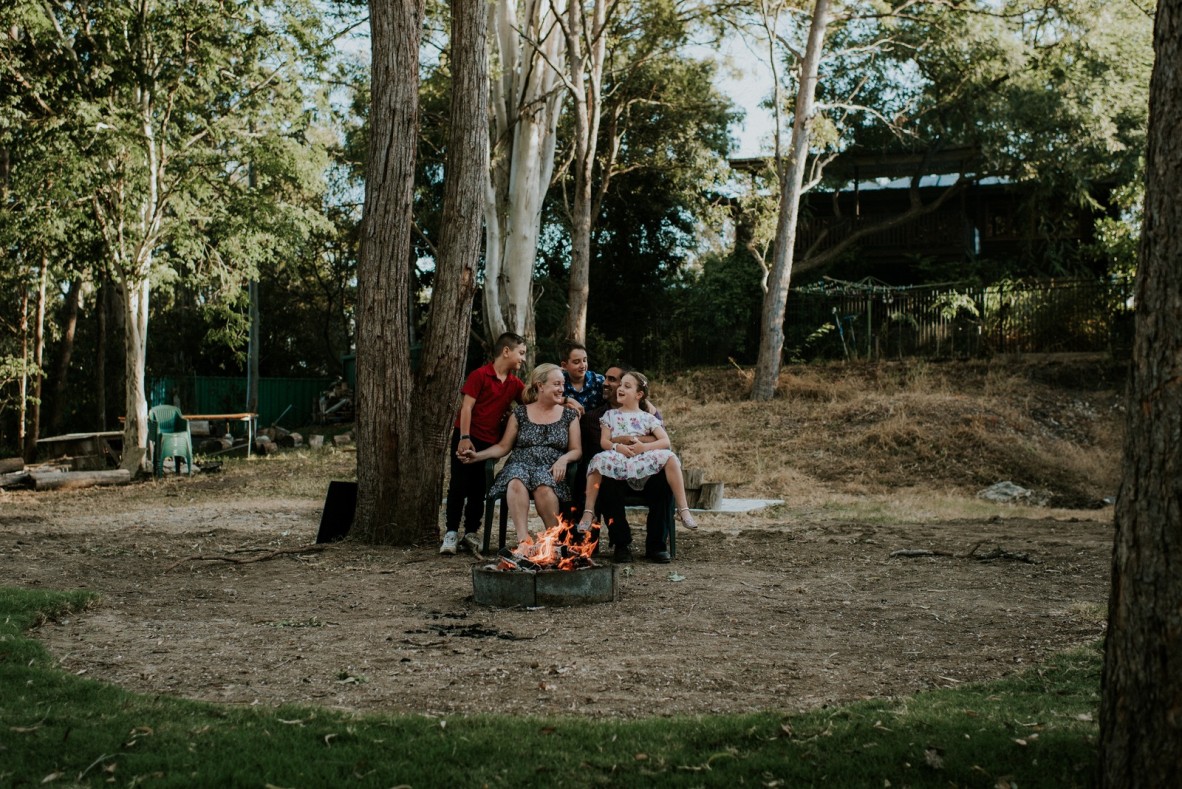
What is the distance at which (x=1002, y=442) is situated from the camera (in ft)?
56.7

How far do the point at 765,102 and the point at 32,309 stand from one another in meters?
18.6

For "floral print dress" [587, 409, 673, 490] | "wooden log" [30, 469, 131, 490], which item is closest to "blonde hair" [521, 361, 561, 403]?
"floral print dress" [587, 409, 673, 490]

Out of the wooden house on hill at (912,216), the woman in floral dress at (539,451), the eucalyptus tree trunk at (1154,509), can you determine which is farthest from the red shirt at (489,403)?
the wooden house on hill at (912,216)

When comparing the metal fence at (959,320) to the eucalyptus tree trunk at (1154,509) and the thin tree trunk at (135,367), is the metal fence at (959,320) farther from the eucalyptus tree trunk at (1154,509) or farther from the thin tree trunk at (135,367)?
the eucalyptus tree trunk at (1154,509)

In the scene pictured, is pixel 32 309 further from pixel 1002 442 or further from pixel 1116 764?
pixel 1116 764

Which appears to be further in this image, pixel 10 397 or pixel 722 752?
pixel 10 397

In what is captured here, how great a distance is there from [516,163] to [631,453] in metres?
12.0

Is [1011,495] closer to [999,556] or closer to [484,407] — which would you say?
[999,556]

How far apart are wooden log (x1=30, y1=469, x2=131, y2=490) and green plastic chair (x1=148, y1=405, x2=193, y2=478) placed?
0.73 m

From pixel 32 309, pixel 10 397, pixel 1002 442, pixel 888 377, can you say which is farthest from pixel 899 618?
pixel 32 309

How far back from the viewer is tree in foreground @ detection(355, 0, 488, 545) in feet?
31.5

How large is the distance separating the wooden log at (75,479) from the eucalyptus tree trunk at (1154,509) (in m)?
16.8

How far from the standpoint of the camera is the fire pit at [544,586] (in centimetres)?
672

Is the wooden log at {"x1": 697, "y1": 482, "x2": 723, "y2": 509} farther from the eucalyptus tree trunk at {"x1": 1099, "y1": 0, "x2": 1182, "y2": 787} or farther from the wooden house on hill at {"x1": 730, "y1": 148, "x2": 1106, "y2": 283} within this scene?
the wooden house on hill at {"x1": 730, "y1": 148, "x2": 1106, "y2": 283}
